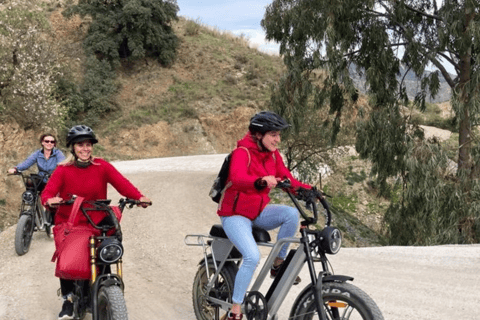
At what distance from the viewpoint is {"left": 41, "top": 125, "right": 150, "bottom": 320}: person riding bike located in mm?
4672

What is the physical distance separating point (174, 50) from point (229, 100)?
7.14 meters

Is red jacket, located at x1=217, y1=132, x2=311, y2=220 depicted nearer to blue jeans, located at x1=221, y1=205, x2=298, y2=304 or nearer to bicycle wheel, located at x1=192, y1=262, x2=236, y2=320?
blue jeans, located at x1=221, y1=205, x2=298, y2=304

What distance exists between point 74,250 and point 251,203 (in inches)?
66.2

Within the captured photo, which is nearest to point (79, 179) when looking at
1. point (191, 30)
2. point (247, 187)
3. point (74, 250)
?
point (74, 250)

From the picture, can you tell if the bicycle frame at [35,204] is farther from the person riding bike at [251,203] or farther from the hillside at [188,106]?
the hillside at [188,106]

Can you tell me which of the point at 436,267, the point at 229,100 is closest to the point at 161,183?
the point at 436,267

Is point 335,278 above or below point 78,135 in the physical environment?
below

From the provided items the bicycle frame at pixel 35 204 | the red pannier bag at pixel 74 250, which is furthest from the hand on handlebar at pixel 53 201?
the bicycle frame at pixel 35 204

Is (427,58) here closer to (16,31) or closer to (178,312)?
(178,312)

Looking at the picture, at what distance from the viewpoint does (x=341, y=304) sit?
3.43 m

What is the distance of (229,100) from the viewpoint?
3575 centimetres

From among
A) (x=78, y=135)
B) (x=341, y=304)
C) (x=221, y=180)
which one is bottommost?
(x=341, y=304)

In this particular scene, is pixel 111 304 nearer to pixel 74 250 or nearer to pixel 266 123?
pixel 74 250

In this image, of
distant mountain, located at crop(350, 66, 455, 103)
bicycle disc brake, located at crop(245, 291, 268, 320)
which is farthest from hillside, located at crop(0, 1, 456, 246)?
bicycle disc brake, located at crop(245, 291, 268, 320)
